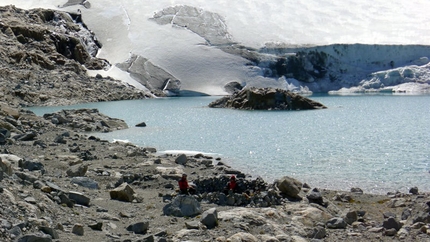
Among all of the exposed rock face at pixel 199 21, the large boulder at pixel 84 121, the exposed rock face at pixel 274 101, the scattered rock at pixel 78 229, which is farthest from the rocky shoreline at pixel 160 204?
the exposed rock face at pixel 199 21

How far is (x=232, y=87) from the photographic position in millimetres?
82812

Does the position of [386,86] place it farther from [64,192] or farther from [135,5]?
[64,192]

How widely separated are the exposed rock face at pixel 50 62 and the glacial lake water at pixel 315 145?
21392 mm

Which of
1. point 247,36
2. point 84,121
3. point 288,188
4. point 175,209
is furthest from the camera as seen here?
point 247,36

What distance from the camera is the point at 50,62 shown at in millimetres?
67062

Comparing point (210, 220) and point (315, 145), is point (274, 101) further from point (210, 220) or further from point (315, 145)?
point (210, 220)

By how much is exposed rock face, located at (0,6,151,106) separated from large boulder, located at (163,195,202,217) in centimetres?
3814

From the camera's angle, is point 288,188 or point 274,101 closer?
point 288,188

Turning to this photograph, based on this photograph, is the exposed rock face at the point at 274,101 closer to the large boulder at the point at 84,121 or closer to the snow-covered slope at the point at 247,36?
the large boulder at the point at 84,121

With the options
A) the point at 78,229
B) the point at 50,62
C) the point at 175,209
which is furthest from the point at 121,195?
the point at 50,62

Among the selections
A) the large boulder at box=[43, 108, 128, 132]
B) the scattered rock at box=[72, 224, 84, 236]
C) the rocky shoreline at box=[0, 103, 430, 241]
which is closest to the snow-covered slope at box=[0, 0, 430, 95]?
the large boulder at box=[43, 108, 128, 132]

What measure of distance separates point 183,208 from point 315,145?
13.6 metres

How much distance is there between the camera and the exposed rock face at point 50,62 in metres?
55.2

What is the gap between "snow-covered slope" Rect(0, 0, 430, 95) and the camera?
3366 inches
